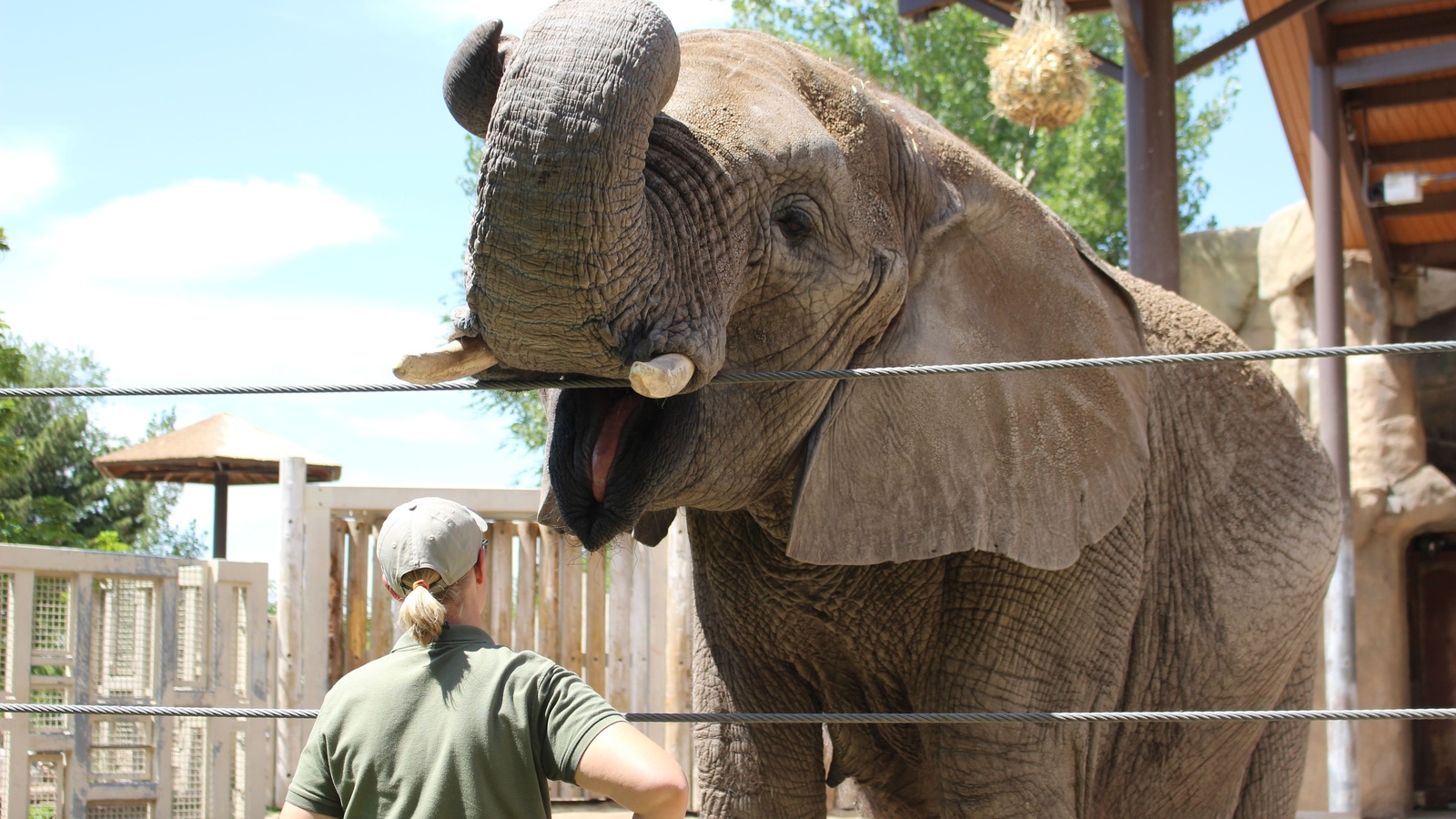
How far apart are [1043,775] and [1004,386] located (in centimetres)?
72

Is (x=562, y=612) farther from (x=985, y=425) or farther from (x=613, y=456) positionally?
(x=613, y=456)

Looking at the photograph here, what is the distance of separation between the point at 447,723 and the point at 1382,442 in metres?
9.41

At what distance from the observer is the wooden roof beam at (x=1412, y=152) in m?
8.76

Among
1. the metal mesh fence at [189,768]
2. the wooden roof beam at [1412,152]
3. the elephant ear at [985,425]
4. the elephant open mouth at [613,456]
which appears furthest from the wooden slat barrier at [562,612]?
the elephant open mouth at [613,456]

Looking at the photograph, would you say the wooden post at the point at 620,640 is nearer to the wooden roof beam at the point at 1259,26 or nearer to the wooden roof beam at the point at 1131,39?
the wooden roof beam at the point at 1131,39

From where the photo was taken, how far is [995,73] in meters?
6.56

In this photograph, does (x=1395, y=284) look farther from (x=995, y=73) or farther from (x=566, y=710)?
(x=566, y=710)

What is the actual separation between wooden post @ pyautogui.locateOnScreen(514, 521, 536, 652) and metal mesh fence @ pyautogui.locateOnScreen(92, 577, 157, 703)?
202cm

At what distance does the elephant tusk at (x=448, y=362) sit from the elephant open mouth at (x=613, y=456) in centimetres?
29

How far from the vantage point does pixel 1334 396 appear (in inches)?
299

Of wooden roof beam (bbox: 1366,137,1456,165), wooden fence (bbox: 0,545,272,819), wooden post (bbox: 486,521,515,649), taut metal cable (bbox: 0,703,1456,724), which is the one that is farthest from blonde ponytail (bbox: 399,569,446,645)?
wooden roof beam (bbox: 1366,137,1456,165)

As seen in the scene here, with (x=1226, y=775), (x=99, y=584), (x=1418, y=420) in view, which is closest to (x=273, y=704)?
(x=99, y=584)

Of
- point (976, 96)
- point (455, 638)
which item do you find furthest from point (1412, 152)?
point (976, 96)

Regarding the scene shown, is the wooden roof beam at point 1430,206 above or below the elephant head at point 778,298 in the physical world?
above
